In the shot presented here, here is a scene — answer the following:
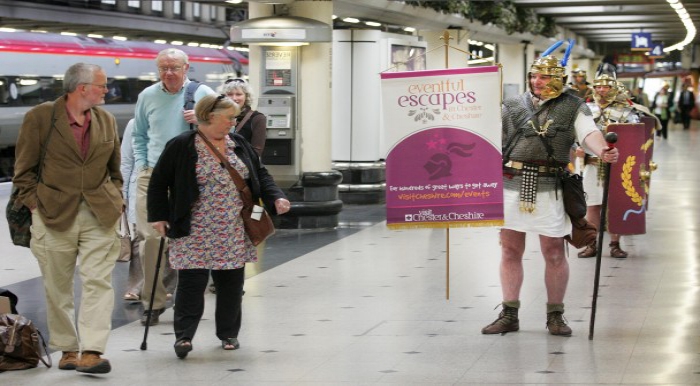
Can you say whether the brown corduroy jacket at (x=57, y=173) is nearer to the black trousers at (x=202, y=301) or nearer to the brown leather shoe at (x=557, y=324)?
the black trousers at (x=202, y=301)

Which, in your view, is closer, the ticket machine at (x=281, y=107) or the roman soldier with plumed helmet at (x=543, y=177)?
the roman soldier with plumed helmet at (x=543, y=177)

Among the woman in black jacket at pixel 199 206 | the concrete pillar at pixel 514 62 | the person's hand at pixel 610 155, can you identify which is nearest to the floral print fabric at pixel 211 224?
the woman in black jacket at pixel 199 206

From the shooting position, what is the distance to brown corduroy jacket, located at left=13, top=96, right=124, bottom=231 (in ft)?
20.8

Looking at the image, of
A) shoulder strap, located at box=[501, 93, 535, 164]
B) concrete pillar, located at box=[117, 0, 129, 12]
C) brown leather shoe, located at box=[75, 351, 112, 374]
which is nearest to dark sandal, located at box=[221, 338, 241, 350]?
brown leather shoe, located at box=[75, 351, 112, 374]

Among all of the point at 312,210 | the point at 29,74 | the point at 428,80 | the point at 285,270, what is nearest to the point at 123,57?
the point at 29,74

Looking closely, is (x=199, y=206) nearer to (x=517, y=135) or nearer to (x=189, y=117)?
(x=189, y=117)

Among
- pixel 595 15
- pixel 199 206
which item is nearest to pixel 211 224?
pixel 199 206

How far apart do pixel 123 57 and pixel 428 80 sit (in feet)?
76.7

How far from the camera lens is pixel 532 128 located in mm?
7297

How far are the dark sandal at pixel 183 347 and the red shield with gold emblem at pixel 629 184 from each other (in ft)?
16.4

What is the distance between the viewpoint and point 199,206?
6.72m

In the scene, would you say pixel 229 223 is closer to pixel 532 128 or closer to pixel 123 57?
pixel 532 128

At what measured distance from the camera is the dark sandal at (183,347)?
22.1 ft

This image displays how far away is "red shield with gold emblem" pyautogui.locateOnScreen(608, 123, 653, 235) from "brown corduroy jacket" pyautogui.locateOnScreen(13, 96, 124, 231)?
17.8 feet
